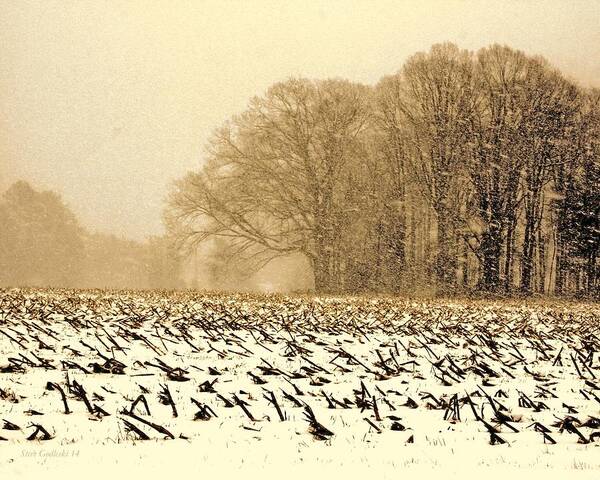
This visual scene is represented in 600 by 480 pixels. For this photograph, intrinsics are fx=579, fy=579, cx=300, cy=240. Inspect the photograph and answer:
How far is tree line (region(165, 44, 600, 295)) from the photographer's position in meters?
26.8

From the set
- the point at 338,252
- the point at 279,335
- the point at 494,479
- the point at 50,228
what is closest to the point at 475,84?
the point at 338,252

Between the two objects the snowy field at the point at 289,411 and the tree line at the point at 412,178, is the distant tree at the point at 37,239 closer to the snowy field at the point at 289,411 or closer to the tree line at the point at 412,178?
the tree line at the point at 412,178

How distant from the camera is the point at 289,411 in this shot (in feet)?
15.9

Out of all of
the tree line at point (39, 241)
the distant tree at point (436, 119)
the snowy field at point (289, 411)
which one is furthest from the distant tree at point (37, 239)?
the snowy field at point (289, 411)

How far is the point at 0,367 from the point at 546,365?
642 centimetres

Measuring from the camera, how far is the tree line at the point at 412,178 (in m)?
26.8

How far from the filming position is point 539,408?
498 centimetres

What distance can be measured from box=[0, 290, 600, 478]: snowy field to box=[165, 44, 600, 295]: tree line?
18.1m

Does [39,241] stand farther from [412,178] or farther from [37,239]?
[412,178]

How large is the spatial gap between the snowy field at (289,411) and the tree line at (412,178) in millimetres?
18061

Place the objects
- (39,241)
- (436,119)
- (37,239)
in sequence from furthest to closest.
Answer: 1. (39,241)
2. (37,239)
3. (436,119)

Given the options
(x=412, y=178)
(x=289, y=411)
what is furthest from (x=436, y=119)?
(x=289, y=411)

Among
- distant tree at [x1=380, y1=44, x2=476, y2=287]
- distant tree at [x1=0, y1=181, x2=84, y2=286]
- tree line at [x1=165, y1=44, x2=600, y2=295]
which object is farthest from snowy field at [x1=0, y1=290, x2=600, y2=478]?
distant tree at [x1=0, y1=181, x2=84, y2=286]

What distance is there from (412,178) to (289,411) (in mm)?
24112
